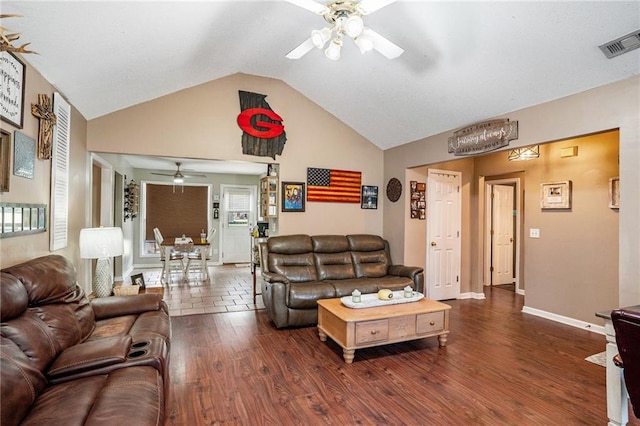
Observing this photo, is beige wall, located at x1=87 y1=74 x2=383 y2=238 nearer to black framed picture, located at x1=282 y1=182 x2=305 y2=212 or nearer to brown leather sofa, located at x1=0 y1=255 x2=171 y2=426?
black framed picture, located at x1=282 y1=182 x2=305 y2=212

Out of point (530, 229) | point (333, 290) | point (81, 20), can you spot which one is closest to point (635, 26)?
point (530, 229)

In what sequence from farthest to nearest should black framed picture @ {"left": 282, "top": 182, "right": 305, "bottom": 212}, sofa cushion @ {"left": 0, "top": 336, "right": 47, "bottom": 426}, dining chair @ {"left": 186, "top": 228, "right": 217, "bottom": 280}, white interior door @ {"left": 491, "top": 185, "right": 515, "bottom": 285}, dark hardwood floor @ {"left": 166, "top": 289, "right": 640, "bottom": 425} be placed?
dining chair @ {"left": 186, "top": 228, "right": 217, "bottom": 280}
white interior door @ {"left": 491, "top": 185, "right": 515, "bottom": 285}
black framed picture @ {"left": 282, "top": 182, "right": 305, "bottom": 212}
dark hardwood floor @ {"left": 166, "top": 289, "right": 640, "bottom": 425}
sofa cushion @ {"left": 0, "top": 336, "right": 47, "bottom": 426}

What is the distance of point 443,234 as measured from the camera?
5383mm

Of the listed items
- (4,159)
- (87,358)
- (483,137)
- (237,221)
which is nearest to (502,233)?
(483,137)

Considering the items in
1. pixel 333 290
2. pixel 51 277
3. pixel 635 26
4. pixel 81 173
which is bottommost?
pixel 333 290

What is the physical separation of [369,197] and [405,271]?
4.78 ft

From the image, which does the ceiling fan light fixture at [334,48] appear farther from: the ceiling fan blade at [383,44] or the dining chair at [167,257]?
the dining chair at [167,257]

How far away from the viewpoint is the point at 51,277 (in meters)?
2.13

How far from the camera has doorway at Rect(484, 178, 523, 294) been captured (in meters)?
6.34

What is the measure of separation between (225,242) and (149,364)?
7.01 meters

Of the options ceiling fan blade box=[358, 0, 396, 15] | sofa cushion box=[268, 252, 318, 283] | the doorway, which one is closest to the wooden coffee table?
sofa cushion box=[268, 252, 318, 283]

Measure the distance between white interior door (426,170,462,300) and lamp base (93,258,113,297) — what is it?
4244 mm

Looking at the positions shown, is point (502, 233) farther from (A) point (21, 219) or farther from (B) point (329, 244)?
(A) point (21, 219)

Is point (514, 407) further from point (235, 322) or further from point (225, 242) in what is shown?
point (225, 242)
